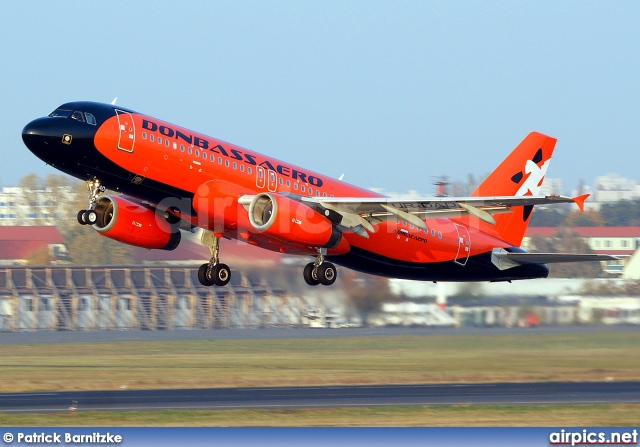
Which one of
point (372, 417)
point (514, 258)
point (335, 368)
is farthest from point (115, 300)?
point (372, 417)

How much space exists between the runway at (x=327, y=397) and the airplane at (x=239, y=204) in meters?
4.30

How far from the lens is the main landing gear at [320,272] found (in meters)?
37.0

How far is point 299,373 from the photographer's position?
145ft

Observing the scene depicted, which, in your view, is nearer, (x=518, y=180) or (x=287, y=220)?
(x=287, y=220)

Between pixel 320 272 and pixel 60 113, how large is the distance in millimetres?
10969

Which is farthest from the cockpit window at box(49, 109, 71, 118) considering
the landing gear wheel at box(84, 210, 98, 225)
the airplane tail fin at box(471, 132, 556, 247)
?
the airplane tail fin at box(471, 132, 556, 247)

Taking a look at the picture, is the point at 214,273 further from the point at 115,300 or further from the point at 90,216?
the point at 115,300

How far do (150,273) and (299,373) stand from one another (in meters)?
35.3

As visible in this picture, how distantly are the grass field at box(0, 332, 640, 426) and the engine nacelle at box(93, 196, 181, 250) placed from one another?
20.0 feet

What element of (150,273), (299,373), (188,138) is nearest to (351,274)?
(299,373)

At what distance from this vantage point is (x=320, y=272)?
1458 inches

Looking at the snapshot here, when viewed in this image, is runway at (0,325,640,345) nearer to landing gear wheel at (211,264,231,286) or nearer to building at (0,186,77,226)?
landing gear wheel at (211,264,231,286)

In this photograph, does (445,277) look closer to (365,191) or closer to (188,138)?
(365,191)

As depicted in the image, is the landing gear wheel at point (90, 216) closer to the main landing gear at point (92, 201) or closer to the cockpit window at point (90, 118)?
the main landing gear at point (92, 201)
